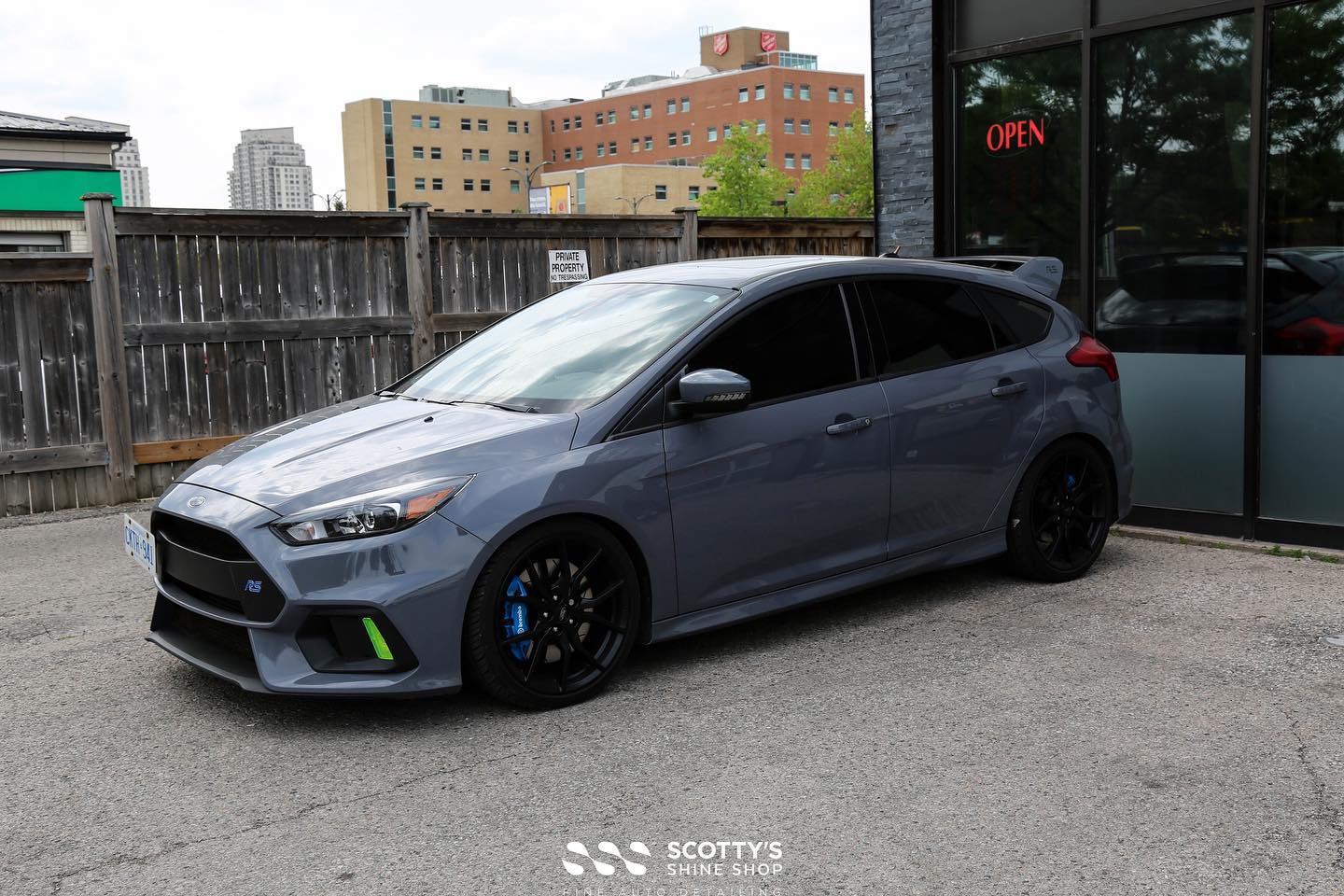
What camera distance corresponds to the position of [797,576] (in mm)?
5262

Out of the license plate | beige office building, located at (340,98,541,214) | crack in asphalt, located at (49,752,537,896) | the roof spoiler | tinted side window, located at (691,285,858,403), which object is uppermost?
beige office building, located at (340,98,541,214)

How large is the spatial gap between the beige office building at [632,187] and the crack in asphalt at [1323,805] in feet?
358

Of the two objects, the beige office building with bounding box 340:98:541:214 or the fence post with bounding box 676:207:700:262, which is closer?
the fence post with bounding box 676:207:700:262

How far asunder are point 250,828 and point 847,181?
3372 inches

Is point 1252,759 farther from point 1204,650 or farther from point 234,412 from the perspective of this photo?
point 234,412

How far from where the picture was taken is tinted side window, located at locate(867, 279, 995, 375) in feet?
18.5

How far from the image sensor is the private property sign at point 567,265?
11305 mm

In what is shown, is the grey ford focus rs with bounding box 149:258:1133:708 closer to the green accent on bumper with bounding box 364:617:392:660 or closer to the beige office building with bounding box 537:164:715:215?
the green accent on bumper with bounding box 364:617:392:660

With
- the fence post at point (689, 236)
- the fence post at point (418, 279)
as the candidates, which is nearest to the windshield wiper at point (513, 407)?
the fence post at point (418, 279)

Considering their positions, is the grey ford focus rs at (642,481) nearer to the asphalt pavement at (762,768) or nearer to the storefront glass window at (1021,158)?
the asphalt pavement at (762,768)

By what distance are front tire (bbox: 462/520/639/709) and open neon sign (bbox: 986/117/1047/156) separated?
5028mm

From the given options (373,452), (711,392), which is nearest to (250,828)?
(373,452)

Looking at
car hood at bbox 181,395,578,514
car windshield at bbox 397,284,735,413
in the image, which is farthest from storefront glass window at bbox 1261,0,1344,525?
car hood at bbox 181,395,578,514

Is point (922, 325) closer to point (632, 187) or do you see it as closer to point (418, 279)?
point (418, 279)
